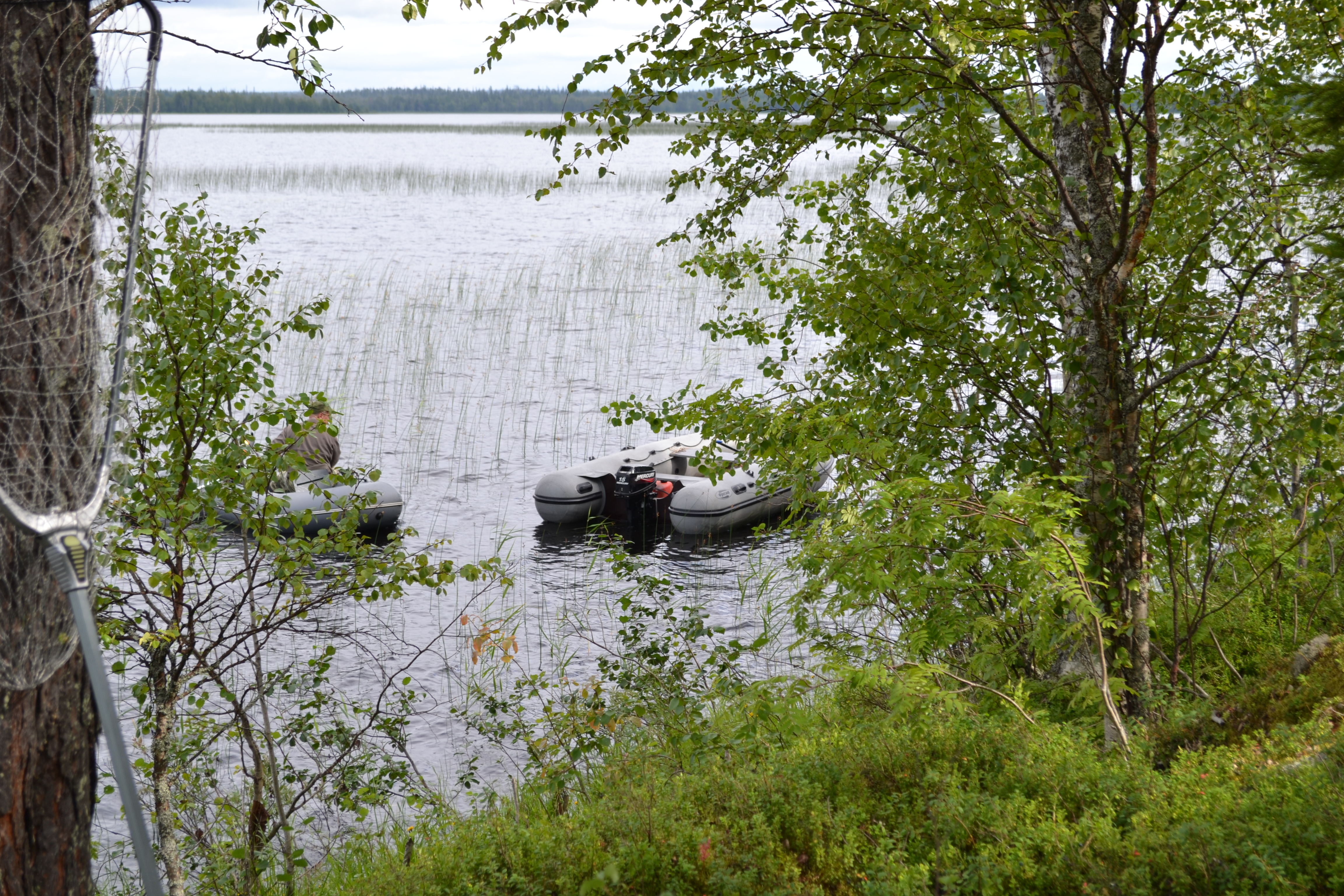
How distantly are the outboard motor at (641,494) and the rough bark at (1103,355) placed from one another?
326 inches

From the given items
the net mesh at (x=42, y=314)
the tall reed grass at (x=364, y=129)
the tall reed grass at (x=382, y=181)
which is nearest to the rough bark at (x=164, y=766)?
the net mesh at (x=42, y=314)

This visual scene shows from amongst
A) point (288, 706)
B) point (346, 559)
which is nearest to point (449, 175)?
point (346, 559)

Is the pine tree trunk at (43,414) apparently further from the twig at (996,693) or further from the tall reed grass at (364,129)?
the tall reed grass at (364,129)

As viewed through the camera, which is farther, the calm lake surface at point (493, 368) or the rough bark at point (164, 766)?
the calm lake surface at point (493, 368)

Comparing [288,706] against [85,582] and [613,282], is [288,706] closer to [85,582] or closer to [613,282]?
[85,582]

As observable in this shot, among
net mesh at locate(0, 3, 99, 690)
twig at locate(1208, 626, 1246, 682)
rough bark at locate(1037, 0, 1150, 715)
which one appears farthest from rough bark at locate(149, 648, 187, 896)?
twig at locate(1208, 626, 1246, 682)

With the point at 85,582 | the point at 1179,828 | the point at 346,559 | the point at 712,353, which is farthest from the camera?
the point at 712,353

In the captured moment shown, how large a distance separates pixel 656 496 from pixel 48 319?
10604 millimetres

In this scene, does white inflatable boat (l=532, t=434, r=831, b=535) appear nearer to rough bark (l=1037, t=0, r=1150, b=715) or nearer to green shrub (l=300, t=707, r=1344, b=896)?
rough bark (l=1037, t=0, r=1150, b=715)

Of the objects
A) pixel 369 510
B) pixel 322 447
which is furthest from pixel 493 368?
pixel 369 510

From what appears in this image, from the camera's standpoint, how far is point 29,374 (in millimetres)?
2113

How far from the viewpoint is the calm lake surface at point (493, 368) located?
954cm

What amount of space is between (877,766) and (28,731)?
275cm

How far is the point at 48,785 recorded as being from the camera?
2.14 m
